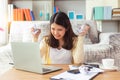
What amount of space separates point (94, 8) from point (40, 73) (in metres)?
2.61

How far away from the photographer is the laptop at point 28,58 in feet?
3.92

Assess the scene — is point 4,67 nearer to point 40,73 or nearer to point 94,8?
point 40,73

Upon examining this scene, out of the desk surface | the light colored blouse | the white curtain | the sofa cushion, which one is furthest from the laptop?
the white curtain

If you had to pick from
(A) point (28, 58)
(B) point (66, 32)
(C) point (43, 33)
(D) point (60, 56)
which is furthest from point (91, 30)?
(A) point (28, 58)

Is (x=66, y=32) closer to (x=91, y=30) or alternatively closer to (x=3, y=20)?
(x=91, y=30)

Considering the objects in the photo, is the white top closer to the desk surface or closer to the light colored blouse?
the light colored blouse

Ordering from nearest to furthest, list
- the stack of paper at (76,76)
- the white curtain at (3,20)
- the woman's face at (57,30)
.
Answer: the stack of paper at (76,76) < the woman's face at (57,30) < the white curtain at (3,20)

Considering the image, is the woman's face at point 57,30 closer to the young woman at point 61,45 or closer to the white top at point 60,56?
the young woman at point 61,45

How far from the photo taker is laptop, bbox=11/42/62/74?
119 centimetres

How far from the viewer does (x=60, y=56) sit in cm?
177

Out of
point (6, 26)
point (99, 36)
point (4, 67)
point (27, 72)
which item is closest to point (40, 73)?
point (27, 72)

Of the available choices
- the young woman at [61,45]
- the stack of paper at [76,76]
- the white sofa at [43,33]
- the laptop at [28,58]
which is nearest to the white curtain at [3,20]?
the white sofa at [43,33]

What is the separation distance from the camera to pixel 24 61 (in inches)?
50.8

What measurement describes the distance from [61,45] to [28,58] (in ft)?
1.99
